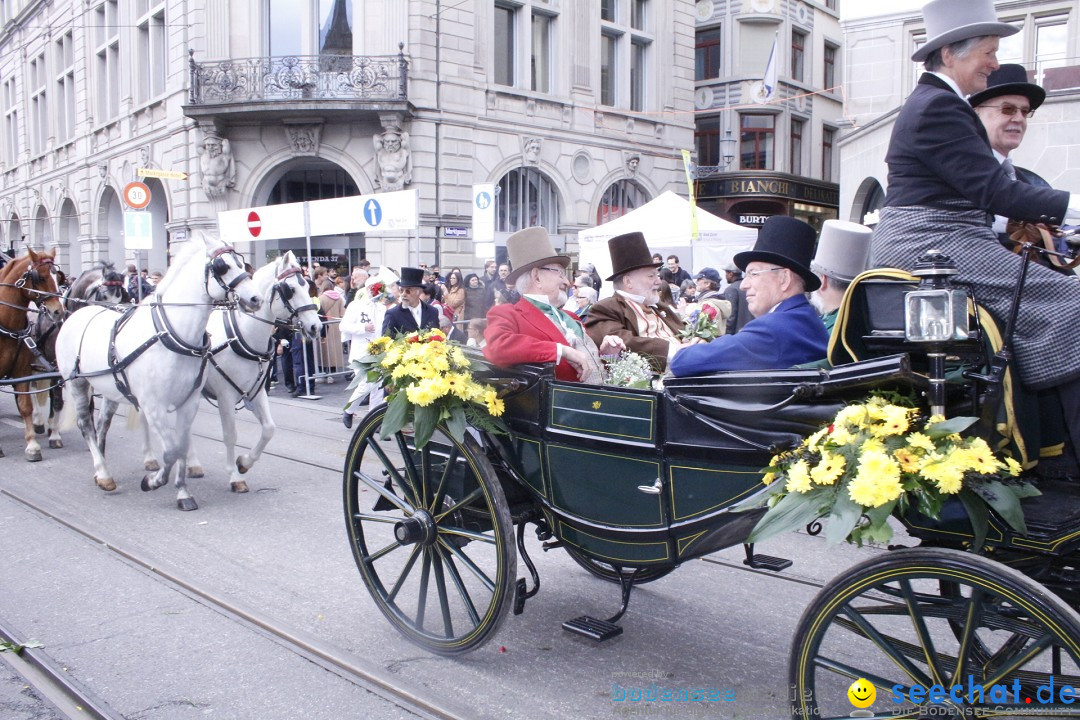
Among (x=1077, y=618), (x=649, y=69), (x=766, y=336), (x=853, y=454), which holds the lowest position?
(x=1077, y=618)

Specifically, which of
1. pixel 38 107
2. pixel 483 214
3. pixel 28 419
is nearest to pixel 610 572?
pixel 28 419

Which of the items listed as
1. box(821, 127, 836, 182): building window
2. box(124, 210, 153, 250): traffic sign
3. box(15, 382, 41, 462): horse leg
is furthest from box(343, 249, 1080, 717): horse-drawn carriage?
box(821, 127, 836, 182): building window

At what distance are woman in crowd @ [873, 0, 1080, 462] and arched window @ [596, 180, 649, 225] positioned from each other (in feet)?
73.6

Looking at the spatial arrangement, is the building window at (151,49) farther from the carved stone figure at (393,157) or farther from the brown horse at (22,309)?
the brown horse at (22,309)

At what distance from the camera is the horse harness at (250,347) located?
24.2 ft

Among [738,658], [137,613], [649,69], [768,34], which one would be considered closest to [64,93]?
[649,69]

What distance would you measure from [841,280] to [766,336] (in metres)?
1.36

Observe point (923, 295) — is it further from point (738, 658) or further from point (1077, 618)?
point (738, 658)

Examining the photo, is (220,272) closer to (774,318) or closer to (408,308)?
(408,308)

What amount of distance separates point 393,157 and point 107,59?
12960mm

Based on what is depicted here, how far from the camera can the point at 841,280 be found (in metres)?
4.36

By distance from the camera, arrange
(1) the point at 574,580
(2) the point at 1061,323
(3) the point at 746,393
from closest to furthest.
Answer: (2) the point at 1061,323, (3) the point at 746,393, (1) the point at 574,580

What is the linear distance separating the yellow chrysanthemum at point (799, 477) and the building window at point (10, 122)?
4238cm

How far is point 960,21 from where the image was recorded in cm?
290
